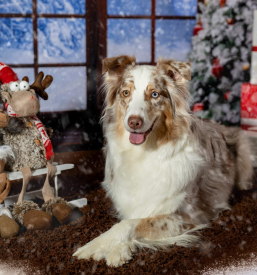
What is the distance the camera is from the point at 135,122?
2.07 m

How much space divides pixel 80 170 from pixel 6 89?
1533mm

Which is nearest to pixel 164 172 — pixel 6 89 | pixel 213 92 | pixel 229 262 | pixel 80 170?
pixel 229 262

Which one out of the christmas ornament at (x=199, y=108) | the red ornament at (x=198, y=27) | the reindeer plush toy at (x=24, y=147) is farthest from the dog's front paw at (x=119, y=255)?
the red ornament at (x=198, y=27)

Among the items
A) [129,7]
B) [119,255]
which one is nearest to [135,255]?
[119,255]

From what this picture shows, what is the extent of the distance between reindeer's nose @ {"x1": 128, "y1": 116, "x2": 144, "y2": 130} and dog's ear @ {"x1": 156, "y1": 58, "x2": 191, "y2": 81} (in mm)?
429

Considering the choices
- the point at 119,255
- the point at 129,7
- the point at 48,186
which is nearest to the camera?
the point at 119,255

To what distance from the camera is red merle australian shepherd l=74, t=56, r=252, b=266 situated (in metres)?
2.13

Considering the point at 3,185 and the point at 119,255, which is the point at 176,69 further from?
the point at 3,185

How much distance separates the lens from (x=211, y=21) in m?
4.63

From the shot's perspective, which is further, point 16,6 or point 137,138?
point 16,6

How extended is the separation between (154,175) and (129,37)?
9.66ft

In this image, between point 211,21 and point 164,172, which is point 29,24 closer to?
point 211,21

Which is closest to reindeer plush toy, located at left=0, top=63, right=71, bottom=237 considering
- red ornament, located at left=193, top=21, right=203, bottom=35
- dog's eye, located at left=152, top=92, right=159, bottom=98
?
dog's eye, located at left=152, top=92, right=159, bottom=98

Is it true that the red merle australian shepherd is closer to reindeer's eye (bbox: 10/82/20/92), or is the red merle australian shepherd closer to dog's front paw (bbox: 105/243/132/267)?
dog's front paw (bbox: 105/243/132/267)
